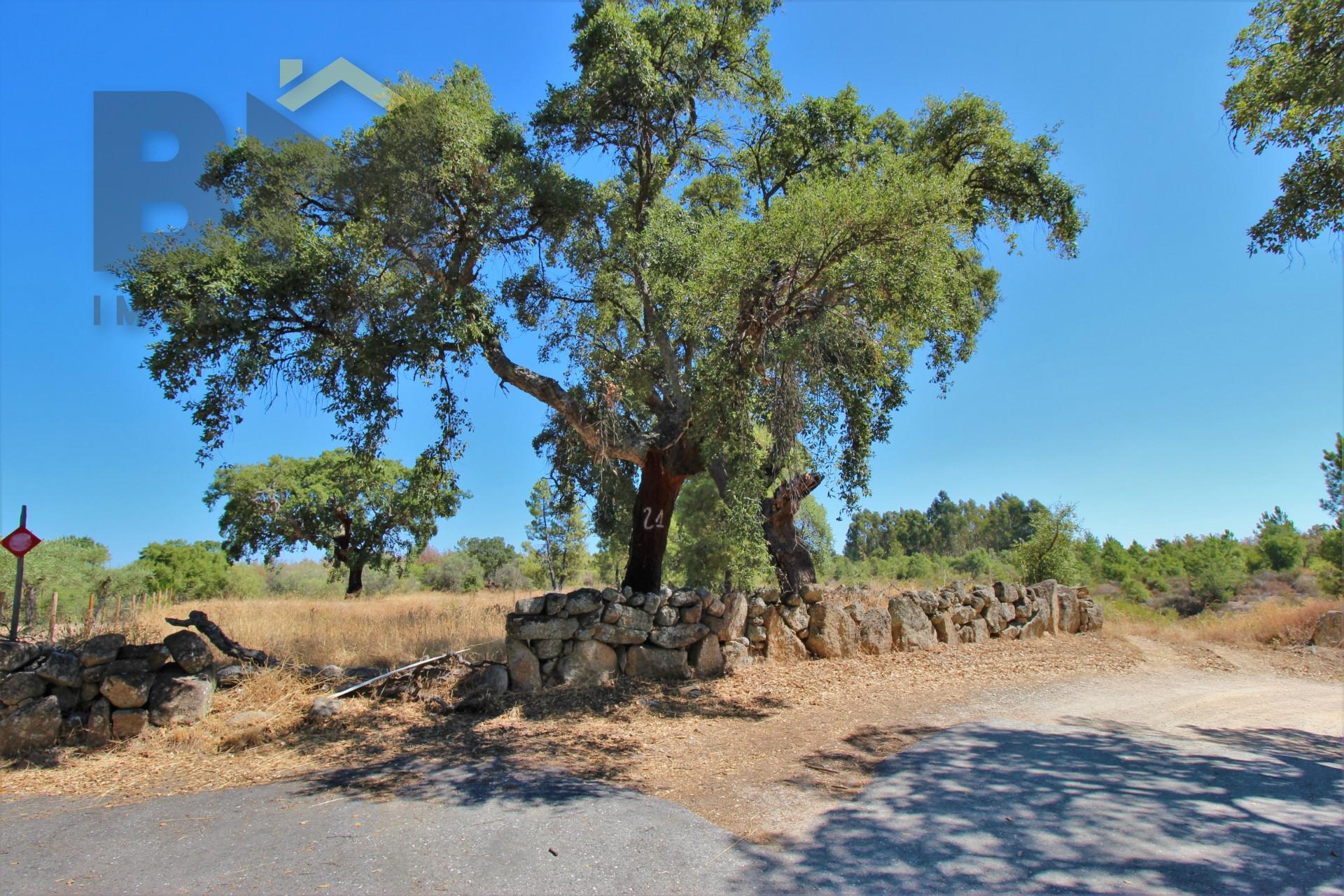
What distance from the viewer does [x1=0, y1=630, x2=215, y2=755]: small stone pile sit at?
23.2 feet

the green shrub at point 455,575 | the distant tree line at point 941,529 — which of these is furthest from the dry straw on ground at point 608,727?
the distant tree line at point 941,529

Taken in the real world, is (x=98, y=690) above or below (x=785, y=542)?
below

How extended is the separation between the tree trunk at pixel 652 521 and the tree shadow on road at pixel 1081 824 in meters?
5.06

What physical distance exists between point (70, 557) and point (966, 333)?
20.4 m

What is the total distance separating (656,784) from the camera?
600cm

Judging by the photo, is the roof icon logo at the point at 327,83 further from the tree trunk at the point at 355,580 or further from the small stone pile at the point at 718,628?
the tree trunk at the point at 355,580

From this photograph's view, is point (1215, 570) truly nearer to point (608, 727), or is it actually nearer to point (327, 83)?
point (608, 727)

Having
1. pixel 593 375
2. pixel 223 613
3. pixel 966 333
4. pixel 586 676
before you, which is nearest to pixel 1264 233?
pixel 966 333

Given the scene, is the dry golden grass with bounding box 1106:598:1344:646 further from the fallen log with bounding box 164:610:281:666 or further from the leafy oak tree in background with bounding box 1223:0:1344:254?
the fallen log with bounding box 164:610:281:666

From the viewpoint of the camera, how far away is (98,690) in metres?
7.48

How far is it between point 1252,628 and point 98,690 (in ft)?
60.9

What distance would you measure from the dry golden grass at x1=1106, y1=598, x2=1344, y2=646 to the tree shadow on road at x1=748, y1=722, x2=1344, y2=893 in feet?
26.6

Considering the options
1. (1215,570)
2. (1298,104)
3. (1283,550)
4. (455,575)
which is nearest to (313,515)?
(455,575)

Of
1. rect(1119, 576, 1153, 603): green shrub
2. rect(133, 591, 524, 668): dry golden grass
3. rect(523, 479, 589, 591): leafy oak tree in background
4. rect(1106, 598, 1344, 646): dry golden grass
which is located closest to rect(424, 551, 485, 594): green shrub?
rect(523, 479, 589, 591): leafy oak tree in background
